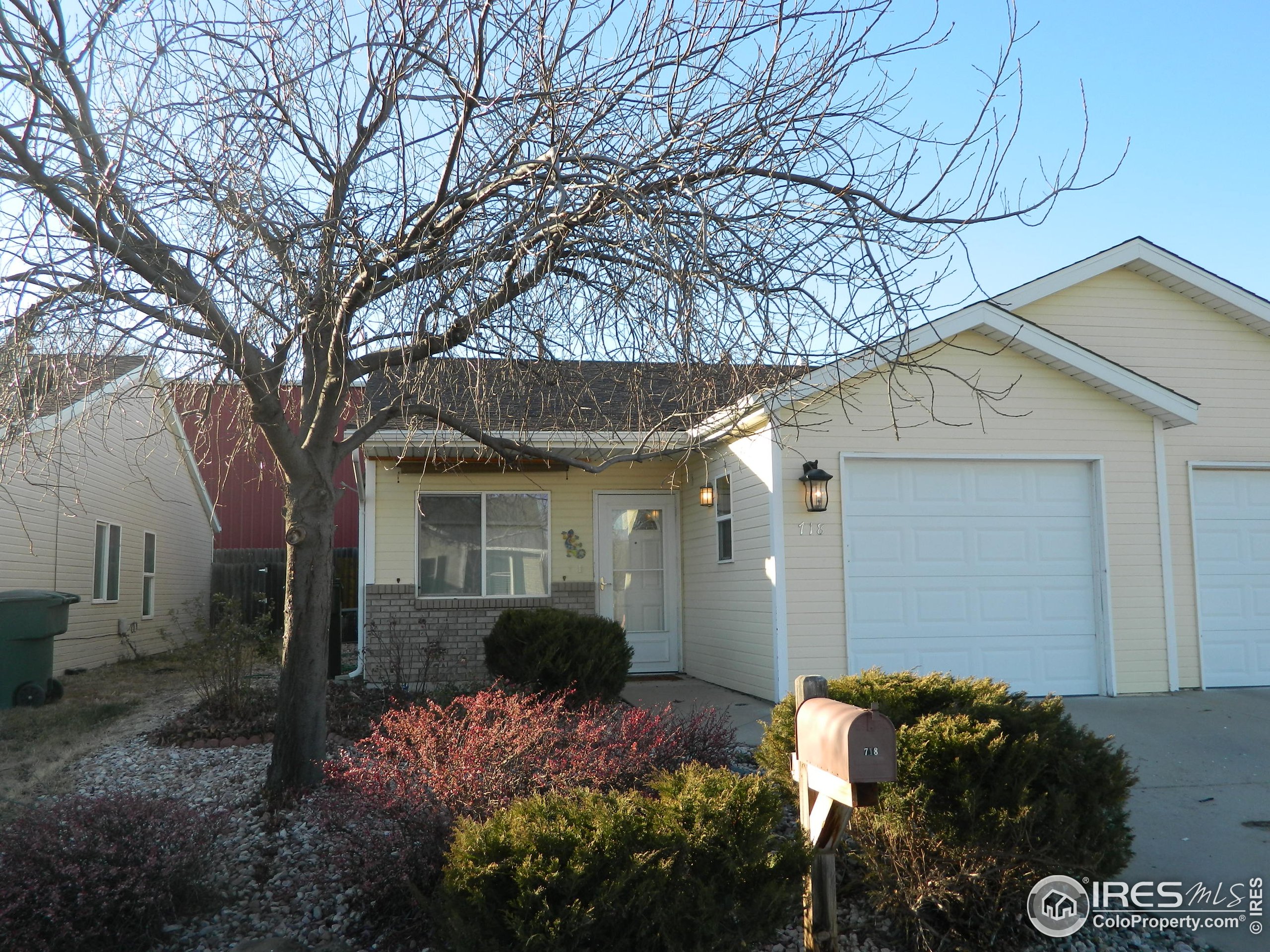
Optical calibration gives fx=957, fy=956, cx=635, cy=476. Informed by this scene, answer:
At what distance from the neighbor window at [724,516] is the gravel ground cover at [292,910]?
598cm

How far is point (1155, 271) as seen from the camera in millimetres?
10891

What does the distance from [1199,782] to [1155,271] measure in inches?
258

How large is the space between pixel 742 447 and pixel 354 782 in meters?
6.56

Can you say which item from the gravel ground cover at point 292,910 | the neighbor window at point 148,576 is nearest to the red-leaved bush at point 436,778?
the gravel ground cover at point 292,910

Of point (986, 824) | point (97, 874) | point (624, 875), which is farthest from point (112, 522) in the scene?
point (986, 824)

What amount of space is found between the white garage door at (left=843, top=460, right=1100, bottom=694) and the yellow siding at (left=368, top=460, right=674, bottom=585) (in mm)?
3586

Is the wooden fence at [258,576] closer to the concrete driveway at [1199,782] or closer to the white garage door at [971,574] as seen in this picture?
the white garage door at [971,574]

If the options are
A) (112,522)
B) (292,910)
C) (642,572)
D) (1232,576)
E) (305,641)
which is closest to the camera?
(292,910)

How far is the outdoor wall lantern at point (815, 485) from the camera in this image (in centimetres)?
902

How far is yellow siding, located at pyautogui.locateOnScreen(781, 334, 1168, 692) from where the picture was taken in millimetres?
9195

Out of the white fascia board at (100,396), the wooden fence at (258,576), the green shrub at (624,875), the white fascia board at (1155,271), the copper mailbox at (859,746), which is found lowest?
the green shrub at (624,875)

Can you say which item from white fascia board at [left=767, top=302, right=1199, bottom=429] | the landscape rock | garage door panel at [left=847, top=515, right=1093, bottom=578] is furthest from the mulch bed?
white fascia board at [left=767, top=302, right=1199, bottom=429]

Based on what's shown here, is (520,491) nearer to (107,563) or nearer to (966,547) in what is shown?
(966,547)

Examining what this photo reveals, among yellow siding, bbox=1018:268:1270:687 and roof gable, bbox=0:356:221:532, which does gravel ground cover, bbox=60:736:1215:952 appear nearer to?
roof gable, bbox=0:356:221:532
